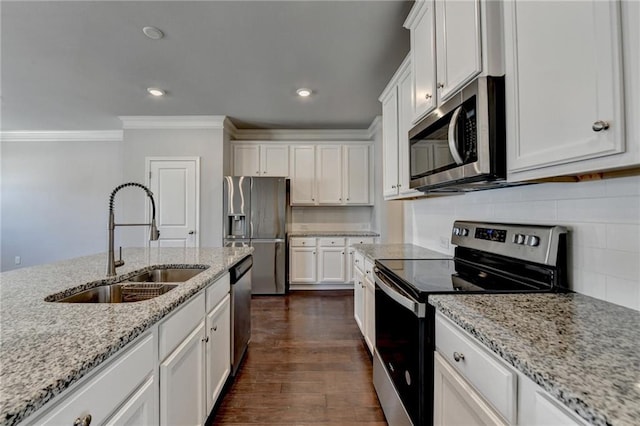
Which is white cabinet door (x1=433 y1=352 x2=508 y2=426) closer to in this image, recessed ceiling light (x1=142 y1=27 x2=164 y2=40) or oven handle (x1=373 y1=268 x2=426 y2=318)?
oven handle (x1=373 y1=268 x2=426 y2=318)

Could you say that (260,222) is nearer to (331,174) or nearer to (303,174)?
(303,174)

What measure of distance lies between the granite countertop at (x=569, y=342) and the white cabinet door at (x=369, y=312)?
3.60 feet

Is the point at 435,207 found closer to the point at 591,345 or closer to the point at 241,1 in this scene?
the point at 591,345

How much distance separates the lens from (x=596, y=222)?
998mm

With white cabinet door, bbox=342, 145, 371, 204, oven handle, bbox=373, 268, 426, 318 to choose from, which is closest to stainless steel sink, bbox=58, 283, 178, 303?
oven handle, bbox=373, 268, 426, 318

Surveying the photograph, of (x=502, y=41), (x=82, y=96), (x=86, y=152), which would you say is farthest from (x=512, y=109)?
(x=86, y=152)

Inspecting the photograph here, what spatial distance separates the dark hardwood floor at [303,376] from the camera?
1697mm

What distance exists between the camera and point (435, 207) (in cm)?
226

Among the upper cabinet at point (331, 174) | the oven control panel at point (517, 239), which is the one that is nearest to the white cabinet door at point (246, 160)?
the upper cabinet at point (331, 174)

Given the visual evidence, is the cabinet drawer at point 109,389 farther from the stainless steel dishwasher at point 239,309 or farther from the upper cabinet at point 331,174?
the upper cabinet at point 331,174

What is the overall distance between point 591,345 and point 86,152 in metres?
6.34

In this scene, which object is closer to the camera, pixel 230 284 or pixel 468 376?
pixel 468 376

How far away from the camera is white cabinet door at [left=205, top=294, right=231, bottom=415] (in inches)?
60.6

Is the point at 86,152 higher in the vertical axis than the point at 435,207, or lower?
higher
